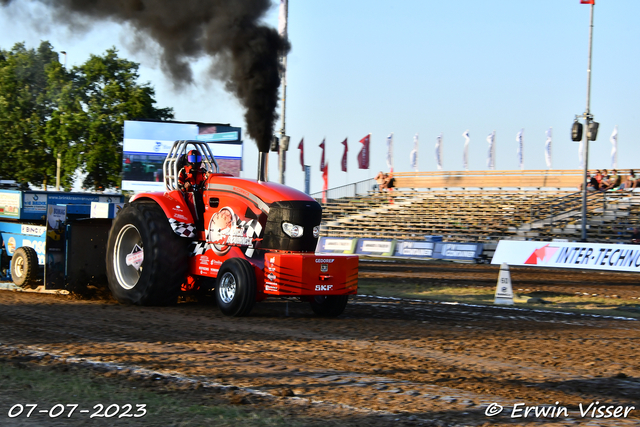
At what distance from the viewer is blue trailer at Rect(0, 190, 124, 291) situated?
12.3m

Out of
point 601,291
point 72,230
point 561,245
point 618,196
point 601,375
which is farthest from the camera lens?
point 618,196

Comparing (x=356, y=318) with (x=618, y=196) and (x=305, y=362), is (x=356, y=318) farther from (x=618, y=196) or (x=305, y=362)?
(x=618, y=196)

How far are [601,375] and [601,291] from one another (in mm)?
10897

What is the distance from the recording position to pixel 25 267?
12883 millimetres

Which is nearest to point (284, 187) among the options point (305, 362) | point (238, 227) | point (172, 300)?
point (238, 227)

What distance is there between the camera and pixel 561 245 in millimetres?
22281

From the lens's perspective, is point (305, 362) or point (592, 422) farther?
point (305, 362)

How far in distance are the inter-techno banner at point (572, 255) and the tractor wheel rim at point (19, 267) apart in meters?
13.7

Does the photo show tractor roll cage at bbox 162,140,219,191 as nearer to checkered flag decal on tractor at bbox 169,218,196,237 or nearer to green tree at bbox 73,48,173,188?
checkered flag decal on tractor at bbox 169,218,196,237

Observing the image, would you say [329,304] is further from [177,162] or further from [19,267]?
[19,267]

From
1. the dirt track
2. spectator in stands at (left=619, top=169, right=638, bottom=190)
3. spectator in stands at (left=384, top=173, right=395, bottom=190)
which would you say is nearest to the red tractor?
the dirt track

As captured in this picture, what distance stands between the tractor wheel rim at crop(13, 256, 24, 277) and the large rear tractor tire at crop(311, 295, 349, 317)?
5.90 metres

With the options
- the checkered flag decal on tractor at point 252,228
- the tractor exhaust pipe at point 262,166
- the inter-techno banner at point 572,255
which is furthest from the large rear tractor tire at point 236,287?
the inter-techno banner at point 572,255

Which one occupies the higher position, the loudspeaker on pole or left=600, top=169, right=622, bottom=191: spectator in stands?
left=600, top=169, right=622, bottom=191: spectator in stands
